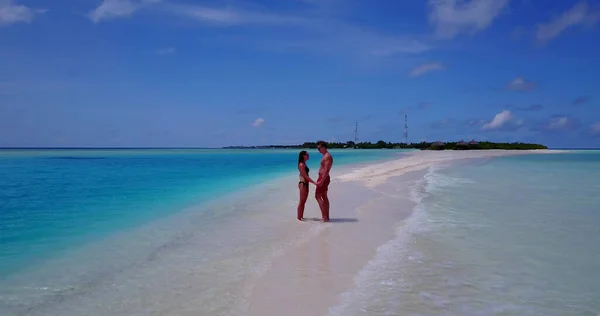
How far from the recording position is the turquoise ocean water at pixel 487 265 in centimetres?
471

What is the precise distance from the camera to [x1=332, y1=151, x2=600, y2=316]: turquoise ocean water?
4711 mm

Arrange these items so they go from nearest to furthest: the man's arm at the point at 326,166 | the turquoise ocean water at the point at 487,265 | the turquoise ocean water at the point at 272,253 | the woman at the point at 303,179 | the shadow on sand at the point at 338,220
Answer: the turquoise ocean water at the point at 487,265
the turquoise ocean water at the point at 272,253
the man's arm at the point at 326,166
the woman at the point at 303,179
the shadow on sand at the point at 338,220

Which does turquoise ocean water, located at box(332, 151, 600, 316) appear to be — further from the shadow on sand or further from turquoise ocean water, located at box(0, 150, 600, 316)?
the shadow on sand

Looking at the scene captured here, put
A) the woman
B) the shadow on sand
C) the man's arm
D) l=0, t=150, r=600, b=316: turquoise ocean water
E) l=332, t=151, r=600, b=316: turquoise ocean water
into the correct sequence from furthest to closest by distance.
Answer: the shadow on sand
the woman
the man's arm
l=0, t=150, r=600, b=316: turquoise ocean water
l=332, t=151, r=600, b=316: turquoise ocean water

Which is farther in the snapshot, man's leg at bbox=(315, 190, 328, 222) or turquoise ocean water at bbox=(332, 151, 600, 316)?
man's leg at bbox=(315, 190, 328, 222)

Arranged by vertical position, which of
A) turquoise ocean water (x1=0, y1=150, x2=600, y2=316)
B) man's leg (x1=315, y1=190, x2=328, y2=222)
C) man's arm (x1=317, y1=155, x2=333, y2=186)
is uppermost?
man's arm (x1=317, y1=155, x2=333, y2=186)

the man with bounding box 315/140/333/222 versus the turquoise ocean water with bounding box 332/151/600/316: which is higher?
the man with bounding box 315/140/333/222

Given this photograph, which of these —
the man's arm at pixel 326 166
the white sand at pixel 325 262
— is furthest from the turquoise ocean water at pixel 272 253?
the man's arm at pixel 326 166

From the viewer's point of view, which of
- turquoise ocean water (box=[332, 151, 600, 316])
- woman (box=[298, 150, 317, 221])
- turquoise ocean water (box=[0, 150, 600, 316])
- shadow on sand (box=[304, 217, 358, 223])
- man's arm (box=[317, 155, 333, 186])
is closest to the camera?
turquoise ocean water (box=[332, 151, 600, 316])

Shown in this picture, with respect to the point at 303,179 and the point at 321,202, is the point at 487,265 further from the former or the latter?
the point at 303,179

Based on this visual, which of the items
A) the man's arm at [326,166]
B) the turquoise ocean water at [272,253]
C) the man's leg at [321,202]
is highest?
the man's arm at [326,166]

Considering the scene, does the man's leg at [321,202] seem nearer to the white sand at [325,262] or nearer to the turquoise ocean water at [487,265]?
the white sand at [325,262]

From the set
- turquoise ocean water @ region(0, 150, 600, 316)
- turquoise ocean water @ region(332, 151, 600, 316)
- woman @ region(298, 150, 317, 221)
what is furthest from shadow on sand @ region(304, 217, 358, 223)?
turquoise ocean water @ region(332, 151, 600, 316)

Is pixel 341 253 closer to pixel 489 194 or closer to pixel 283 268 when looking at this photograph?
pixel 283 268
